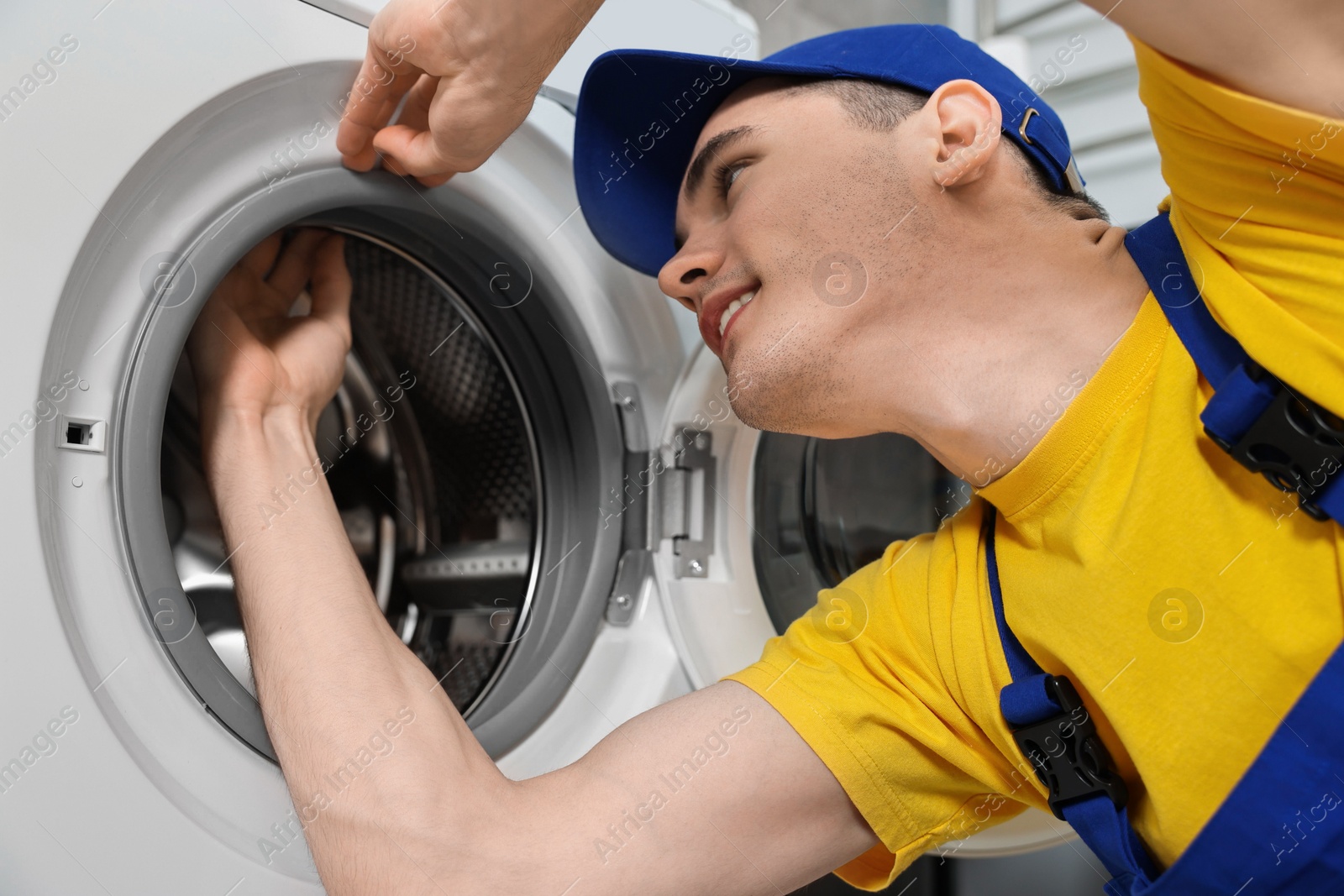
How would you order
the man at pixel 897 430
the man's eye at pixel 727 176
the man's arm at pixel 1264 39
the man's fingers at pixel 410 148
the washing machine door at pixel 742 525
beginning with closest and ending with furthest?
the man's arm at pixel 1264 39
the man at pixel 897 430
the man's fingers at pixel 410 148
the man's eye at pixel 727 176
the washing machine door at pixel 742 525

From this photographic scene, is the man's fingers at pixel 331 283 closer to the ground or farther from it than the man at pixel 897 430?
farther from it

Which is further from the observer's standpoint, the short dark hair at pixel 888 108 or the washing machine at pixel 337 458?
the short dark hair at pixel 888 108

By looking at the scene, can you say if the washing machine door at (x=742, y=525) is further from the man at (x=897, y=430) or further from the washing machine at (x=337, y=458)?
the man at (x=897, y=430)

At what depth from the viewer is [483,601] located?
104cm

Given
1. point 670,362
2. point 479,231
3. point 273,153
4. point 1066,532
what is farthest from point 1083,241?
point 273,153

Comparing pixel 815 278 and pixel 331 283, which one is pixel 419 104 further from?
pixel 815 278

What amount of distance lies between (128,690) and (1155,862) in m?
0.75

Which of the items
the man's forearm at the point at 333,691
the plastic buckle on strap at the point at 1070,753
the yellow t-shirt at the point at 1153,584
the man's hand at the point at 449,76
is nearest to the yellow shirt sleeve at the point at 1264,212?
the yellow t-shirt at the point at 1153,584

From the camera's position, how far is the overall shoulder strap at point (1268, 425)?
1.93ft

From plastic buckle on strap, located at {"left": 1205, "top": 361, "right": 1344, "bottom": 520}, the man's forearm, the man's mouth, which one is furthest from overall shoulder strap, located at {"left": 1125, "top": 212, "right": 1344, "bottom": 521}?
the man's forearm

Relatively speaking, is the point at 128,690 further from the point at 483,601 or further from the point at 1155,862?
the point at 1155,862

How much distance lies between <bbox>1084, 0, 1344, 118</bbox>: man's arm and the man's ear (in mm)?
204

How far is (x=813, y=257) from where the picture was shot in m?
0.79

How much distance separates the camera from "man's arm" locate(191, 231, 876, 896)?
25.7 inches
